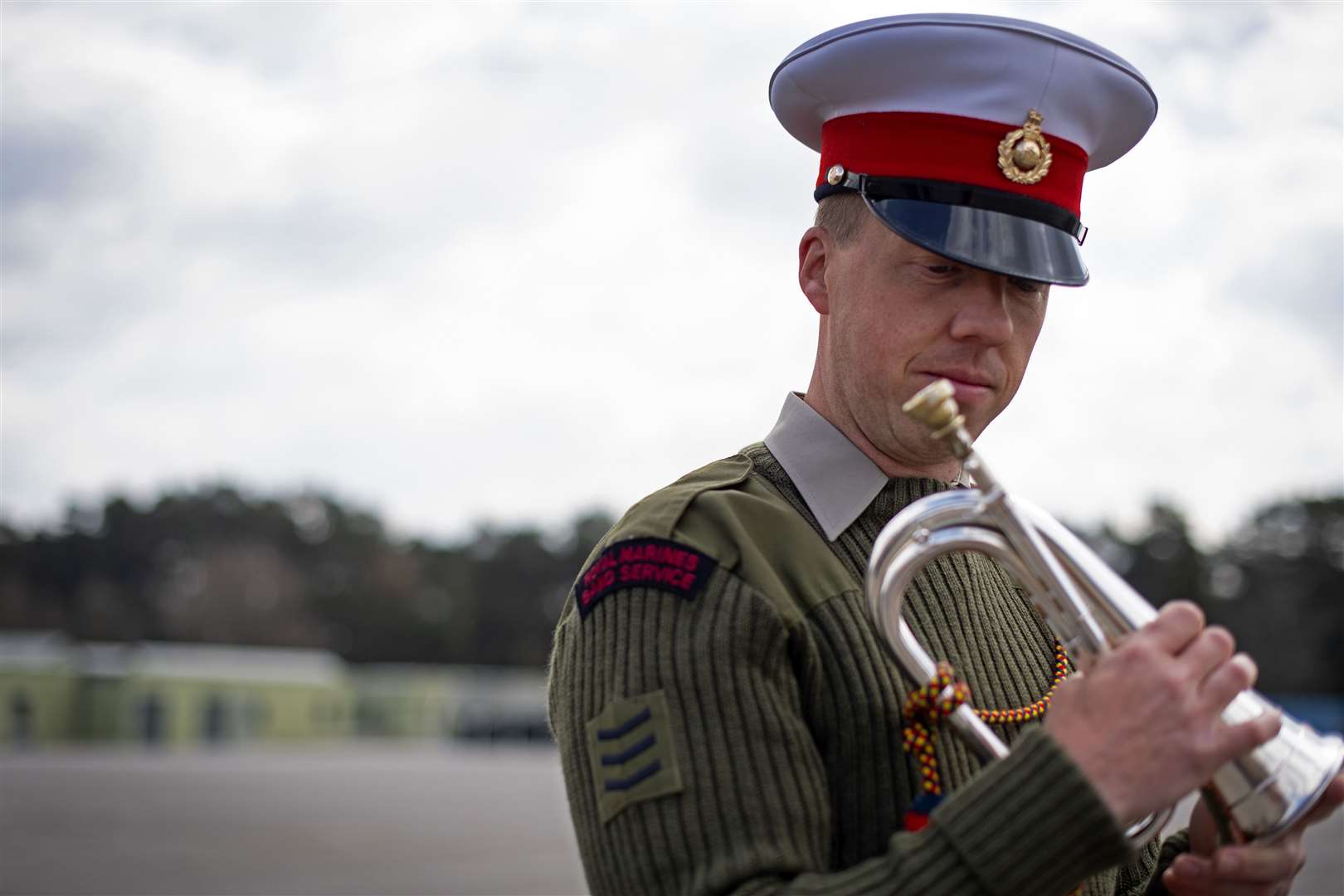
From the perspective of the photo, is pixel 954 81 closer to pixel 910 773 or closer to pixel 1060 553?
pixel 1060 553

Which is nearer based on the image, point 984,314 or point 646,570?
point 646,570

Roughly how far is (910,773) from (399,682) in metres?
49.8

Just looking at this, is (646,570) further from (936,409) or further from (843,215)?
(843,215)

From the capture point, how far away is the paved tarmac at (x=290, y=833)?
43.3ft

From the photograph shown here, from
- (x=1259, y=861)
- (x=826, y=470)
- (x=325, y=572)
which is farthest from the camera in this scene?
(x=325, y=572)

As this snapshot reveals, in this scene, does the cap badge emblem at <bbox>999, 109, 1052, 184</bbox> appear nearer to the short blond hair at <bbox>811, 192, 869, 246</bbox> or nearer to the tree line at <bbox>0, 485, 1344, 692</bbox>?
the short blond hair at <bbox>811, 192, 869, 246</bbox>

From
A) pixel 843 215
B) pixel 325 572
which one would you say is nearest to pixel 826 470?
pixel 843 215

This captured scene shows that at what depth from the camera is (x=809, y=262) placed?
2.42m

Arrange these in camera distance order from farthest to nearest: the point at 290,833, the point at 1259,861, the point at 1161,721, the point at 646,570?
the point at 290,833 < the point at 646,570 < the point at 1259,861 < the point at 1161,721

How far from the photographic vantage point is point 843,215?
7.67ft

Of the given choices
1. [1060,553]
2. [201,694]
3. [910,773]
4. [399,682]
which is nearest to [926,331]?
[1060,553]

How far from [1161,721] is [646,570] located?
68 centimetres

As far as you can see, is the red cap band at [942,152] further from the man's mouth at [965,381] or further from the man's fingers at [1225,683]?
the man's fingers at [1225,683]

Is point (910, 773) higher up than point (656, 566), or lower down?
lower down
